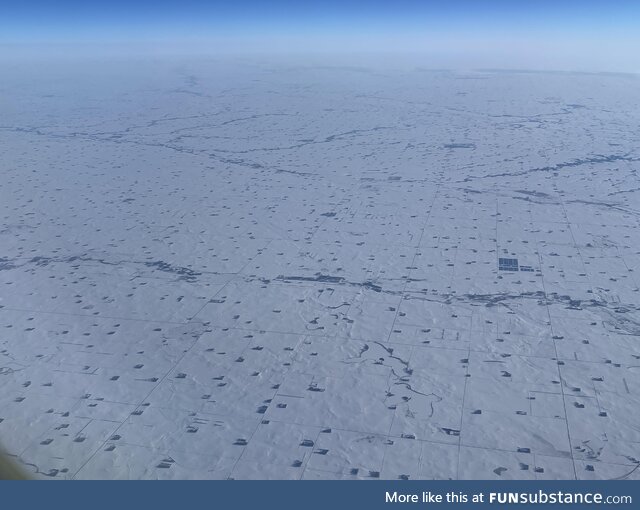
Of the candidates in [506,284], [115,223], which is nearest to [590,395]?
[506,284]

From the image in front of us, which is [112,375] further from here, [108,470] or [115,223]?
[115,223]

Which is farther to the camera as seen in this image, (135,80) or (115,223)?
(135,80)

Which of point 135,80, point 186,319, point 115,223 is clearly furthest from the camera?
point 135,80
